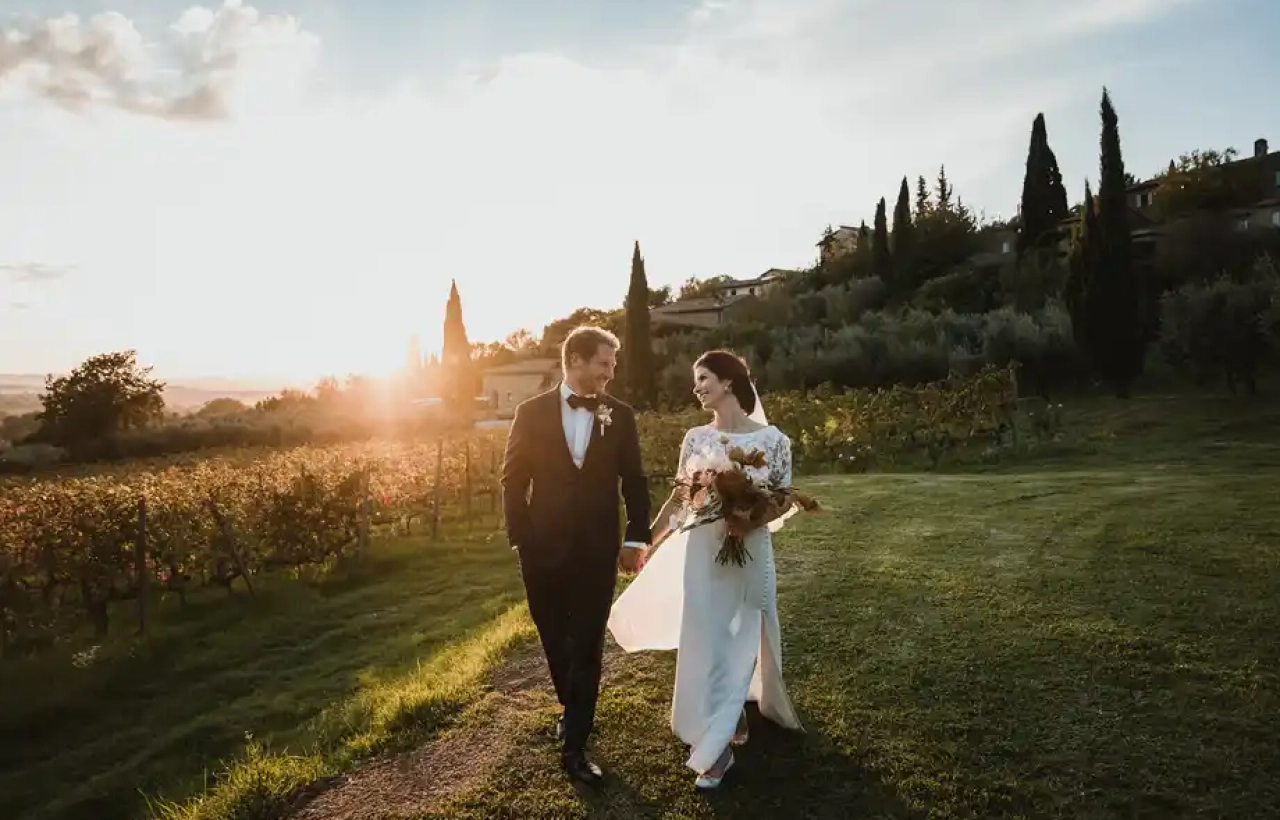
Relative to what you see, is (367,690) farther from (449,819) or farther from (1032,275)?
(1032,275)

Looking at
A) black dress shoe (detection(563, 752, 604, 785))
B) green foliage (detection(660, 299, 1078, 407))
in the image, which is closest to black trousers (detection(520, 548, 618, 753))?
black dress shoe (detection(563, 752, 604, 785))

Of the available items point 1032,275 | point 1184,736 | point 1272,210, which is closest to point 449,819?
point 1184,736

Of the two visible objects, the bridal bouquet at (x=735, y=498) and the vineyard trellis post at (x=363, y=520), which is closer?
the bridal bouquet at (x=735, y=498)

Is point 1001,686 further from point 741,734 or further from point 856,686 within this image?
point 741,734

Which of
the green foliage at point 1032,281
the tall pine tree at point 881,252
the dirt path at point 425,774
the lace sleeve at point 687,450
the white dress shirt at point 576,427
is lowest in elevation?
the dirt path at point 425,774

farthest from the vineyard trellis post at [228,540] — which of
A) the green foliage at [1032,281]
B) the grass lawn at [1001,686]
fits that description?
the green foliage at [1032,281]

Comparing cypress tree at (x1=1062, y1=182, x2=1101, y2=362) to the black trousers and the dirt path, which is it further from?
the black trousers

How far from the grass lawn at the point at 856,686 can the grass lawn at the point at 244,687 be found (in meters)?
0.04

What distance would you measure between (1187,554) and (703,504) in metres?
6.87

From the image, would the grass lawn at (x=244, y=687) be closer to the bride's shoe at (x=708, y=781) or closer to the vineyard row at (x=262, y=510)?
the vineyard row at (x=262, y=510)

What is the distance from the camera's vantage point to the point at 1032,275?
153ft

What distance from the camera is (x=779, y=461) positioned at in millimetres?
5227

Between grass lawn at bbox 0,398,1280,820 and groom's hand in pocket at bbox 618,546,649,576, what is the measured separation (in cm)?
117

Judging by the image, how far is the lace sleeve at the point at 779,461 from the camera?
5.18 metres
